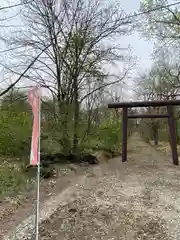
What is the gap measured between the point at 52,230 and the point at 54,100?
229 inches

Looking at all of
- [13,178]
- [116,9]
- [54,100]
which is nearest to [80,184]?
[13,178]

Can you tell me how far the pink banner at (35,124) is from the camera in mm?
2814

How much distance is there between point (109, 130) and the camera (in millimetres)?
11375

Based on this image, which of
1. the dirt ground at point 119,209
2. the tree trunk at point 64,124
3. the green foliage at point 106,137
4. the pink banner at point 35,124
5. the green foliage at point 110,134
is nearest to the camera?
the pink banner at point 35,124

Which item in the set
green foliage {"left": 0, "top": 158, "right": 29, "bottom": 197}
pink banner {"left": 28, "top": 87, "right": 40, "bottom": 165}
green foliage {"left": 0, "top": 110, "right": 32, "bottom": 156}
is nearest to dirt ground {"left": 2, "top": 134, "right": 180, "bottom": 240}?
green foliage {"left": 0, "top": 158, "right": 29, "bottom": 197}

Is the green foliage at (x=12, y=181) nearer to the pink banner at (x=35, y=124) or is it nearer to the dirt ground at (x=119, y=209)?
the dirt ground at (x=119, y=209)

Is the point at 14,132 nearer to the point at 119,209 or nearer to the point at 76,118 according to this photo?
the point at 76,118

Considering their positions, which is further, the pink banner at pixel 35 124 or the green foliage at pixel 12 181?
the green foliage at pixel 12 181

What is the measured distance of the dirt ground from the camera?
148 inches

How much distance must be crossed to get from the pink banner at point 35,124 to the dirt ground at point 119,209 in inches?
56.0

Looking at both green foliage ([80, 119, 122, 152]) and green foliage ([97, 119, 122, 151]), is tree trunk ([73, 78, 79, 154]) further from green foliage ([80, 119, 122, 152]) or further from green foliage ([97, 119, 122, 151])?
green foliage ([97, 119, 122, 151])

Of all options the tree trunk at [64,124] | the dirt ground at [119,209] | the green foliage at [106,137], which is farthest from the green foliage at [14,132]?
the dirt ground at [119,209]

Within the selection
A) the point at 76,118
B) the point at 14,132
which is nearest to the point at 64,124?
the point at 76,118

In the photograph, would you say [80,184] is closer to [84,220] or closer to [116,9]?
[84,220]
